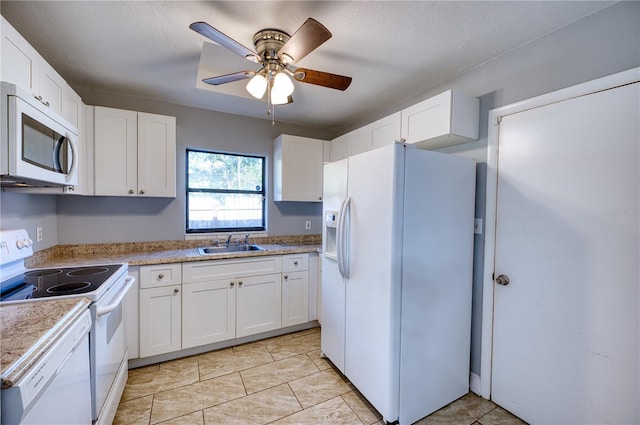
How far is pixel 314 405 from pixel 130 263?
5.84 ft

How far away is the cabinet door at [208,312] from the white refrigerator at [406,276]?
1.14 m

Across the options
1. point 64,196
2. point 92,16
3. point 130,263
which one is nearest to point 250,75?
point 92,16

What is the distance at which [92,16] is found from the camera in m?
1.59

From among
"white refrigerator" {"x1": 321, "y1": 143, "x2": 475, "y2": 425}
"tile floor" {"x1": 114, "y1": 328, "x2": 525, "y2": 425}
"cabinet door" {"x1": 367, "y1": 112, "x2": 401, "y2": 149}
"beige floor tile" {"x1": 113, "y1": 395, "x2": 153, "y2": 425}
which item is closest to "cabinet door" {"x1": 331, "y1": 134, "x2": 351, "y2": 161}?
"cabinet door" {"x1": 367, "y1": 112, "x2": 401, "y2": 149}

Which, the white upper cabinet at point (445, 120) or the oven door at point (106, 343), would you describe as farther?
the white upper cabinet at point (445, 120)

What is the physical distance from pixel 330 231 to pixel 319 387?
1.22m

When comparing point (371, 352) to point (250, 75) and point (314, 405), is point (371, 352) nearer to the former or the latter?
point (314, 405)

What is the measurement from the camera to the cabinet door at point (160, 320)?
7.48 ft

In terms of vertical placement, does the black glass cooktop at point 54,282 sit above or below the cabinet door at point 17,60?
below

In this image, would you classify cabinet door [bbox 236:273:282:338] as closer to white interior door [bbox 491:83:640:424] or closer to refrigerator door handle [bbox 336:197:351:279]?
refrigerator door handle [bbox 336:197:351:279]

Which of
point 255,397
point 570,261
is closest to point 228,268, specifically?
point 255,397

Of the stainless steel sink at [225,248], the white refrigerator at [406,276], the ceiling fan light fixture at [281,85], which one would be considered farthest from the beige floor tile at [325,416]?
the ceiling fan light fixture at [281,85]

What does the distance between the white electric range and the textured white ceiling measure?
1.30m

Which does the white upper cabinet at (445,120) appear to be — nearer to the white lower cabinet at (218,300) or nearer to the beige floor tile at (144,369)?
the white lower cabinet at (218,300)
